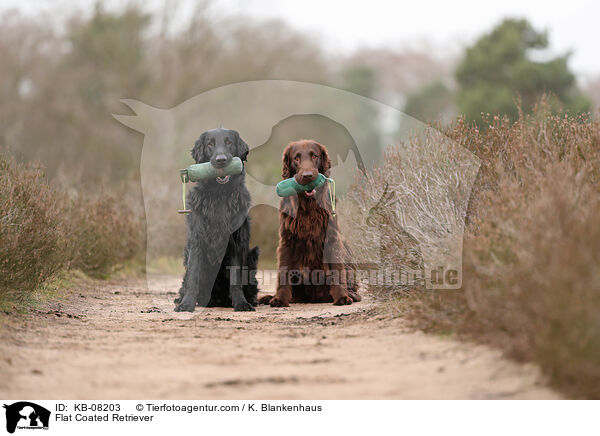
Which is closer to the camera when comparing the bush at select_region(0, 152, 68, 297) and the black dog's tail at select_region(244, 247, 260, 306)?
the bush at select_region(0, 152, 68, 297)

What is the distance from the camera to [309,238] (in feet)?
21.4

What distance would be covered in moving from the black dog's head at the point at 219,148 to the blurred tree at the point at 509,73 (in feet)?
43.5

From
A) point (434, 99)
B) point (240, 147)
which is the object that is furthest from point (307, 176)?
point (434, 99)

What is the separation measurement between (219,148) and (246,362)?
2869 millimetres

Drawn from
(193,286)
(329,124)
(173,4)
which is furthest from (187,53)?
(193,286)

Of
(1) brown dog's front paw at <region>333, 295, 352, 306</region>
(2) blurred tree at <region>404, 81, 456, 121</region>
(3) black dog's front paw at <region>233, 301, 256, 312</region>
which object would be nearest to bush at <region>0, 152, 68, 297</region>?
(3) black dog's front paw at <region>233, 301, 256, 312</region>

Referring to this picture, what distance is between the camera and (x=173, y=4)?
72.8 ft

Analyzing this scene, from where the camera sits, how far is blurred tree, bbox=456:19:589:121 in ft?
61.4

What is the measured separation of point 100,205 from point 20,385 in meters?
7.14

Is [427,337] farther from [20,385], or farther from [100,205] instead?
[100,205]

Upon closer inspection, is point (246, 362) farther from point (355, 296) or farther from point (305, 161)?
point (355, 296)
